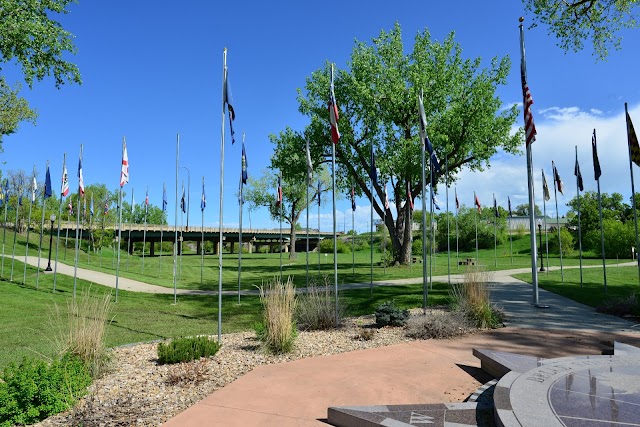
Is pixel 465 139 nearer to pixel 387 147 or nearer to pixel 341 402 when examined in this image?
pixel 387 147

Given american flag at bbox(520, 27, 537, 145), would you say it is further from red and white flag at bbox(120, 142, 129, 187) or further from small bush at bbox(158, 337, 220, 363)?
red and white flag at bbox(120, 142, 129, 187)

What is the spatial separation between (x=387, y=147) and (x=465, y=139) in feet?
16.4

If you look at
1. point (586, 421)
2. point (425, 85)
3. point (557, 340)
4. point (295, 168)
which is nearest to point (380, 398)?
point (586, 421)

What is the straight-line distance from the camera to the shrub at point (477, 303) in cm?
1004

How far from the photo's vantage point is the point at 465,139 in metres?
27.9

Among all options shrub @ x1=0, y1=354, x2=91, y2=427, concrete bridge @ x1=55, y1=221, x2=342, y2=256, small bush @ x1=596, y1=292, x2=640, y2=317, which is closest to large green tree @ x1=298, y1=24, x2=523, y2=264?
small bush @ x1=596, y1=292, x2=640, y2=317

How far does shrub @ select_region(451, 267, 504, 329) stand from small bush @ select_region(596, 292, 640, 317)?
3.96 meters

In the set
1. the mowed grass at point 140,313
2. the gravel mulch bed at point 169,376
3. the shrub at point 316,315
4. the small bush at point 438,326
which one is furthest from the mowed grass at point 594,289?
the gravel mulch bed at point 169,376

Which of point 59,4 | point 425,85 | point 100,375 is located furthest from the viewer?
point 425,85

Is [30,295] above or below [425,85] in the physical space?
below

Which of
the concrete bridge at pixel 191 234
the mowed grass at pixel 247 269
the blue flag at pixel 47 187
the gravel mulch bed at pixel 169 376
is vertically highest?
the blue flag at pixel 47 187

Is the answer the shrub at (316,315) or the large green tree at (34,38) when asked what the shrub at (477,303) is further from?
the large green tree at (34,38)

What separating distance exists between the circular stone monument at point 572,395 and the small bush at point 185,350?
4622 millimetres

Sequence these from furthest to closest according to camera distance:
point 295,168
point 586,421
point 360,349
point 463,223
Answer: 1. point 463,223
2. point 295,168
3. point 360,349
4. point 586,421
